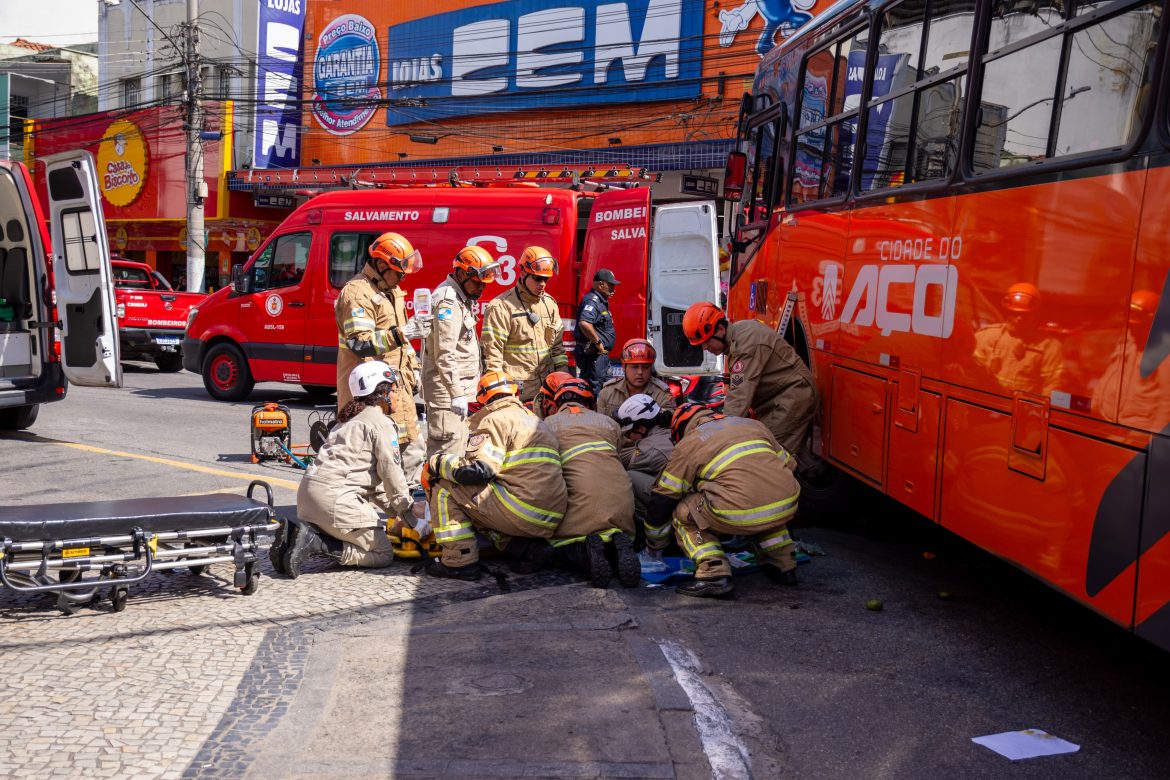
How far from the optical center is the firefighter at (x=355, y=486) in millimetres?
5953

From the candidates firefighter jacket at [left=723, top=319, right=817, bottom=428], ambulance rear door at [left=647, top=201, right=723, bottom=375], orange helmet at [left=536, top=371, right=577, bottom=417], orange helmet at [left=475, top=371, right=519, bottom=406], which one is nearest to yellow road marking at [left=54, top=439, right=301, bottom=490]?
orange helmet at [left=536, top=371, right=577, bottom=417]

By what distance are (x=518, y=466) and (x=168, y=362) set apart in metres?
13.8

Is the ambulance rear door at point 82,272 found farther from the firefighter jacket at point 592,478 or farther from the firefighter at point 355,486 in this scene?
the firefighter jacket at point 592,478

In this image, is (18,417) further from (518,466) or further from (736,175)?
(736,175)

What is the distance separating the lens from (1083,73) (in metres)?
4.08

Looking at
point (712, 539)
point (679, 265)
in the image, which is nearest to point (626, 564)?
point (712, 539)

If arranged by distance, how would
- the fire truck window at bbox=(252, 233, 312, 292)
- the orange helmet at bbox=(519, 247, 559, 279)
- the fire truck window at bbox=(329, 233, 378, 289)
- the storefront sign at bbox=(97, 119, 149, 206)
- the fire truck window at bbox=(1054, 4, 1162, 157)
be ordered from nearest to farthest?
the fire truck window at bbox=(1054, 4, 1162, 157) < the orange helmet at bbox=(519, 247, 559, 279) < the fire truck window at bbox=(329, 233, 378, 289) < the fire truck window at bbox=(252, 233, 312, 292) < the storefront sign at bbox=(97, 119, 149, 206)

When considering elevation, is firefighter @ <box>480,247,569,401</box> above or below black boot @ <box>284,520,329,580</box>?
above

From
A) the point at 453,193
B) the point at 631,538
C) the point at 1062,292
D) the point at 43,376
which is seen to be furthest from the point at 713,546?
the point at 453,193

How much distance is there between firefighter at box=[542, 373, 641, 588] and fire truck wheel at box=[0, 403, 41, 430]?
6903mm

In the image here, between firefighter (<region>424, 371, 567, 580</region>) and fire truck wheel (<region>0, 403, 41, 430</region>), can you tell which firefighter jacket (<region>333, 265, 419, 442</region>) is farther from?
fire truck wheel (<region>0, 403, 41, 430</region>)

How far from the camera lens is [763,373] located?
7.06 metres

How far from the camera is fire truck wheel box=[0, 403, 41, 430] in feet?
35.3

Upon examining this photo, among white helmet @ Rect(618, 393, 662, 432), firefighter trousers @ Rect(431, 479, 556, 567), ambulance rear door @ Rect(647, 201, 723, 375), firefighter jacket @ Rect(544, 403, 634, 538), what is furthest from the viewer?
ambulance rear door @ Rect(647, 201, 723, 375)
